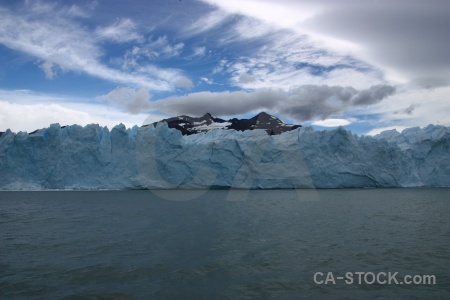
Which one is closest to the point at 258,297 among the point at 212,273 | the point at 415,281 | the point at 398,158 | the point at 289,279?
the point at 289,279

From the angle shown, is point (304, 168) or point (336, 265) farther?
point (304, 168)

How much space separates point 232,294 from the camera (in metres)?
6.57

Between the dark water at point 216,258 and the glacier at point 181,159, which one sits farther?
the glacier at point 181,159

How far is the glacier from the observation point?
4022cm

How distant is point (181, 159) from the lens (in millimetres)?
41438

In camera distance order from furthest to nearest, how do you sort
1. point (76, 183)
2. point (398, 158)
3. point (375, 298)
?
point (398, 158)
point (76, 183)
point (375, 298)

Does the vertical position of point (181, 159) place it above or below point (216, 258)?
above

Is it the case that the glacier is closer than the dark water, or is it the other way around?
the dark water

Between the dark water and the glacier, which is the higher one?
the glacier

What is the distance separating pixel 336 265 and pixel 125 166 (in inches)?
1399

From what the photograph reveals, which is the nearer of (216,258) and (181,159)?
(216,258)

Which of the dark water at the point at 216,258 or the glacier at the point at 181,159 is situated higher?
the glacier at the point at 181,159

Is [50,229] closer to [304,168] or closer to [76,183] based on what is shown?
[76,183]

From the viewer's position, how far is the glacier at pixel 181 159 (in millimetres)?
40219
